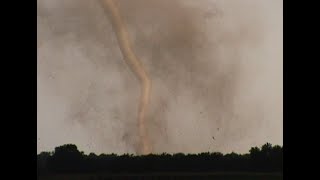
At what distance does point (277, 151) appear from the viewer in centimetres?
2164

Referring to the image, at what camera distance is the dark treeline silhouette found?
68.3 feet

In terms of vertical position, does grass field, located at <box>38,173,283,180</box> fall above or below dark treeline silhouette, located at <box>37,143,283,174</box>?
below

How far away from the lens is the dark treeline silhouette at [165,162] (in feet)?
68.3

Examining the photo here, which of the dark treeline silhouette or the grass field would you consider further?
the dark treeline silhouette

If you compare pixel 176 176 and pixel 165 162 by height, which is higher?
Answer: pixel 165 162

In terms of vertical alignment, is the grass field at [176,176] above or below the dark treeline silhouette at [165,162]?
below

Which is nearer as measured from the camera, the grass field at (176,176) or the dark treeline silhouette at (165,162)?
the grass field at (176,176)

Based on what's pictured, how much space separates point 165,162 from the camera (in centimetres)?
2119

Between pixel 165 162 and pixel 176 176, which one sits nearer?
pixel 176 176

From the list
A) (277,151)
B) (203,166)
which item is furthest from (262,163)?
(203,166)
